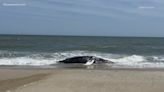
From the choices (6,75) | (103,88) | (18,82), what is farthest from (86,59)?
(103,88)

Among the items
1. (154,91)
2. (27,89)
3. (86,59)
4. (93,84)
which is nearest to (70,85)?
(93,84)

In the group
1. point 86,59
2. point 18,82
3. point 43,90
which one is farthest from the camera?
point 86,59

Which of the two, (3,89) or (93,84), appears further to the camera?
(93,84)

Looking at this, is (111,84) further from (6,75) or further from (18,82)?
(6,75)

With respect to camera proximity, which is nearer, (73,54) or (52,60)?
(52,60)

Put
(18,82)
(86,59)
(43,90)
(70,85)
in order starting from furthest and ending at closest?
(86,59), (18,82), (70,85), (43,90)

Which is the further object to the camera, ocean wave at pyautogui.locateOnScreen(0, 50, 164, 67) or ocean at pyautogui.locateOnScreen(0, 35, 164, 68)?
ocean at pyautogui.locateOnScreen(0, 35, 164, 68)

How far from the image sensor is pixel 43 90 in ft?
38.3

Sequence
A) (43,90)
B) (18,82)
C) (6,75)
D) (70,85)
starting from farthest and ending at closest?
(6,75) < (18,82) < (70,85) < (43,90)

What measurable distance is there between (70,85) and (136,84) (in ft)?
7.14

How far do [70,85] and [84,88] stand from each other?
79 centimetres

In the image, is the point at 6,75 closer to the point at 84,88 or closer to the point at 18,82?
the point at 18,82

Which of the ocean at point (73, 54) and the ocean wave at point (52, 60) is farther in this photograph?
the ocean at point (73, 54)

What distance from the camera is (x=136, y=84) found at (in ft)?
43.1
